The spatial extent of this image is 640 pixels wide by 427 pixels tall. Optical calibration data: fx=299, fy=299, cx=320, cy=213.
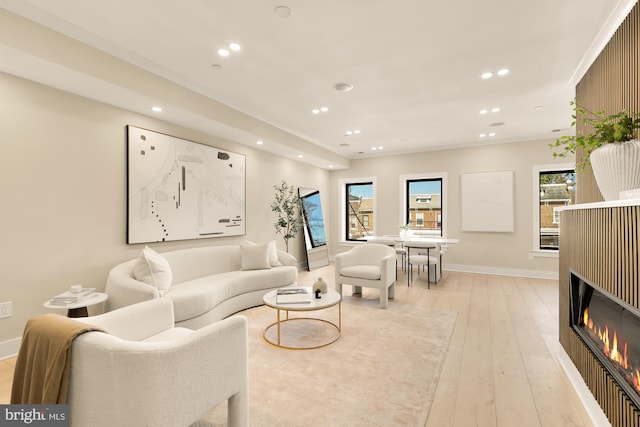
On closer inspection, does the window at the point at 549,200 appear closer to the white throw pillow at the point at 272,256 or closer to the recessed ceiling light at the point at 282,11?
the white throw pillow at the point at 272,256

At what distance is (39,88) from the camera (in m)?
2.91

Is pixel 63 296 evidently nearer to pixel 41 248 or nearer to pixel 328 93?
pixel 41 248

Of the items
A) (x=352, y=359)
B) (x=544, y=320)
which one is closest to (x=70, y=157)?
(x=352, y=359)

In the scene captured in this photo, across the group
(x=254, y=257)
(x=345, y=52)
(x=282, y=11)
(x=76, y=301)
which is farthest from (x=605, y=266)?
(x=76, y=301)

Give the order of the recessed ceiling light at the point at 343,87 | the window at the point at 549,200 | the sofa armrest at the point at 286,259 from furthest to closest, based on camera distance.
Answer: the window at the point at 549,200, the sofa armrest at the point at 286,259, the recessed ceiling light at the point at 343,87

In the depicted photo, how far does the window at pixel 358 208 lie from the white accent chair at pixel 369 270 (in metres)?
3.26

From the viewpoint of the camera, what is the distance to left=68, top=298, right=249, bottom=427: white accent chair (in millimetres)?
1237

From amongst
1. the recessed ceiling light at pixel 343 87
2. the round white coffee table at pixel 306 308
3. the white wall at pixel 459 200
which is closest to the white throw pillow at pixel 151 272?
the round white coffee table at pixel 306 308

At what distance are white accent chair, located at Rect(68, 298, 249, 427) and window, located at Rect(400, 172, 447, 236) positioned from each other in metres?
6.24

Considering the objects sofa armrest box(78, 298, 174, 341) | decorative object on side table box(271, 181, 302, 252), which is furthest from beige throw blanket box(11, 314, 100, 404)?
decorative object on side table box(271, 181, 302, 252)

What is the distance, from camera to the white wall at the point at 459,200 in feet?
20.2

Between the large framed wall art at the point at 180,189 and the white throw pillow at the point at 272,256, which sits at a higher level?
the large framed wall art at the point at 180,189

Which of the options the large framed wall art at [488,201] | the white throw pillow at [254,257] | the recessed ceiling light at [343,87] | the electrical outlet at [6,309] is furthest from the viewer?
the large framed wall art at [488,201]

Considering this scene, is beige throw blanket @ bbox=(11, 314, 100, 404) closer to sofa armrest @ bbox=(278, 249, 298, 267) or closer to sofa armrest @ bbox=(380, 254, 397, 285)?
sofa armrest @ bbox=(380, 254, 397, 285)
